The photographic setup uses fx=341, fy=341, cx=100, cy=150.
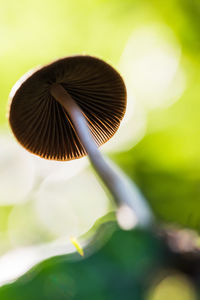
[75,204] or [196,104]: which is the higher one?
[196,104]

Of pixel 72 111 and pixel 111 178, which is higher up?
pixel 72 111

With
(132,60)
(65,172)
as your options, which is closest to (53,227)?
(65,172)

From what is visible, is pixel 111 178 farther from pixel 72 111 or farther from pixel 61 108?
pixel 61 108

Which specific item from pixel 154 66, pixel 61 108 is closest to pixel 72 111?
pixel 61 108

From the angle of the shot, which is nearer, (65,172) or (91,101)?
(91,101)

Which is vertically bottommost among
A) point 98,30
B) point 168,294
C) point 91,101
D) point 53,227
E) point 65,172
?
point 53,227

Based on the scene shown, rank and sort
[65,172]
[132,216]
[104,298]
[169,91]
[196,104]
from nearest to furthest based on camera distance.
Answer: [104,298] < [132,216] < [196,104] < [169,91] < [65,172]

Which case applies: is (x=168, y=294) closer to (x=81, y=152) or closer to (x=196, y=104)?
(x=81, y=152)
